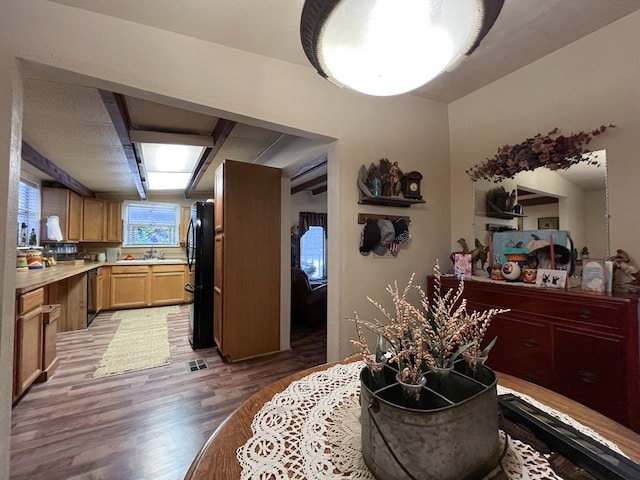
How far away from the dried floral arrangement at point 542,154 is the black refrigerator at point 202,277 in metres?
2.87

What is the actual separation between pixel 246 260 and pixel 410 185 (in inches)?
68.4

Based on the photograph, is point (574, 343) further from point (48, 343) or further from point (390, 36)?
point (48, 343)

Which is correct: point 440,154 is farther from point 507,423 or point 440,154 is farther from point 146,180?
point 146,180

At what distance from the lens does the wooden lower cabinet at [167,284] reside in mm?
5172

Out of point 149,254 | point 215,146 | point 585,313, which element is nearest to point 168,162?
point 215,146

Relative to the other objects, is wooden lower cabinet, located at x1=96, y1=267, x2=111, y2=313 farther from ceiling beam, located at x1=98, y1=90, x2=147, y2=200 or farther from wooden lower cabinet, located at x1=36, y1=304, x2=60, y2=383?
ceiling beam, located at x1=98, y1=90, x2=147, y2=200

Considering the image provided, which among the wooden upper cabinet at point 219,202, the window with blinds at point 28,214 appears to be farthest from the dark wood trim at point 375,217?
the window with blinds at point 28,214

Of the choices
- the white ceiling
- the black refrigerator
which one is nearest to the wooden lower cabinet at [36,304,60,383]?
the black refrigerator

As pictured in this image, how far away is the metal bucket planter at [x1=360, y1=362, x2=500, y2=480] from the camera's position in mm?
483

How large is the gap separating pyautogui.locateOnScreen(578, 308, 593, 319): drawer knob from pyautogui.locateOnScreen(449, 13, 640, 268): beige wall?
49 centimetres

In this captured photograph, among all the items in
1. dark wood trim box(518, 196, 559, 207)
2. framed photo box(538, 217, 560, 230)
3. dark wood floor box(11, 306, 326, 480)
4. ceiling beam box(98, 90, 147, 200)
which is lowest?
dark wood floor box(11, 306, 326, 480)

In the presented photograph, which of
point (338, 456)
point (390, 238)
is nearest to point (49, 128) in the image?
point (390, 238)

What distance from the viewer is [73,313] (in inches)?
150

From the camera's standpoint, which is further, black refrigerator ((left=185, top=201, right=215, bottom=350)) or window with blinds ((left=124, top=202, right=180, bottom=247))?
window with blinds ((left=124, top=202, right=180, bottom=247))
